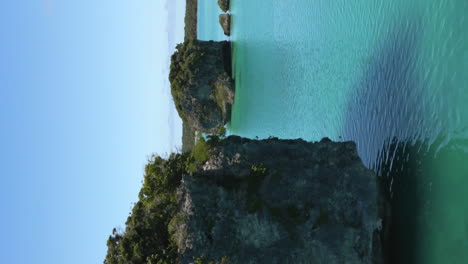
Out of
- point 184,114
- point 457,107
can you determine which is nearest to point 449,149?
A: point 457,107

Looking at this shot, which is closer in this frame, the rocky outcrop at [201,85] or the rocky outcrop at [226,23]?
the rocky outcrop at [201,85]


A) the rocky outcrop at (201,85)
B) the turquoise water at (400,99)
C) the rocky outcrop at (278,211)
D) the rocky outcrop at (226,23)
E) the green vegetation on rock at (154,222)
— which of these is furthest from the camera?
the rocky outcrop at (226,23)

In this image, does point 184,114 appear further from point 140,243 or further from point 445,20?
point 445,20

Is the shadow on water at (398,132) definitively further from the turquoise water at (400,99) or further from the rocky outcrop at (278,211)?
the rocky outcrop at (278,211)

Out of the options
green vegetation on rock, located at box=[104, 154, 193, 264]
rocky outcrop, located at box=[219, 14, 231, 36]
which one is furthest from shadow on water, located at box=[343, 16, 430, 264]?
rocky outcrop, located at box=[219, 14, 231, 36]

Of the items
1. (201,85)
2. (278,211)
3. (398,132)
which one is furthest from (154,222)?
(201,85)

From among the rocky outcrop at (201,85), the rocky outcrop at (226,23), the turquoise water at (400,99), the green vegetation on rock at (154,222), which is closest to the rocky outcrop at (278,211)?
the green vegetation on rock at (154,222)
